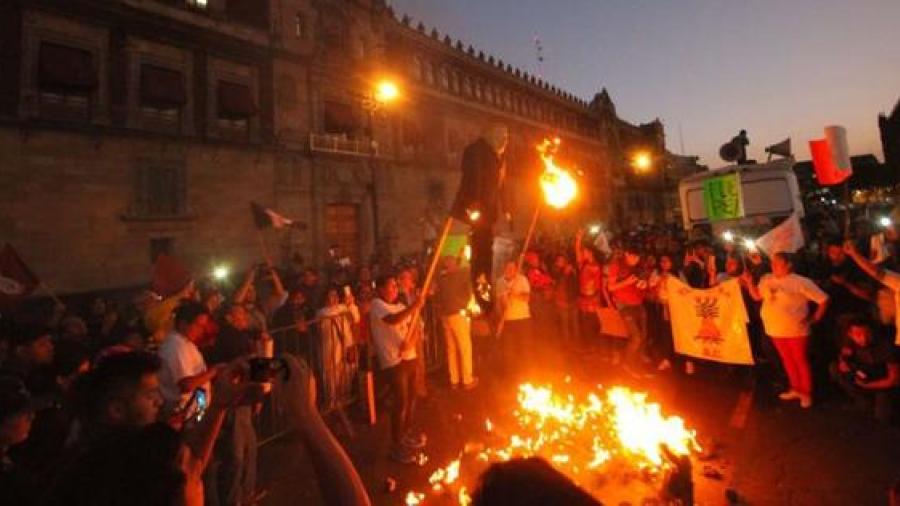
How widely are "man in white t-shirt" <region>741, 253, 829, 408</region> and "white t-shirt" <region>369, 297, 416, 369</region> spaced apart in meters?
5.00

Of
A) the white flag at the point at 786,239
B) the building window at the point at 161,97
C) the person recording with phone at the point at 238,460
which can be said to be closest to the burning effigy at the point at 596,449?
the person recording with phone at the point at 238,460

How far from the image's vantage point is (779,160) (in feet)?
46.9

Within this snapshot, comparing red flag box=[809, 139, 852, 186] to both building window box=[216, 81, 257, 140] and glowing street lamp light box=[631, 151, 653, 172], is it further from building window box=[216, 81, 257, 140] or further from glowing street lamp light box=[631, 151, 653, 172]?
glowing street lamp light box=[631, 151, 653, 172]

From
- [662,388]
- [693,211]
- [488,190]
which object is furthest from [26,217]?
[693,211]

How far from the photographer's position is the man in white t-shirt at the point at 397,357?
5508 millimetres

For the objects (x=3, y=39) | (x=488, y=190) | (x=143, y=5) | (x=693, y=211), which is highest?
(x=143, y=5)

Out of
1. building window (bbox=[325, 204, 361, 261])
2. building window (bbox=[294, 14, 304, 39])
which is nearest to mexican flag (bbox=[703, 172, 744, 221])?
building window (bbox=[325, 204, 361, 261])

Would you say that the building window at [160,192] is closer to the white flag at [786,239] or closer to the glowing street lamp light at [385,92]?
the glowing street lamp light at [385,92]

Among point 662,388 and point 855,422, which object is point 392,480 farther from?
point 855,422

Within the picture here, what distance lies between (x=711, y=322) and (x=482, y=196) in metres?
5.47

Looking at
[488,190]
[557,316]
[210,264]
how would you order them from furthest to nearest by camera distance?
1. [210,264]
2. [557,316]
3. [488,190]

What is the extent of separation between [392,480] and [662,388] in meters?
4.63

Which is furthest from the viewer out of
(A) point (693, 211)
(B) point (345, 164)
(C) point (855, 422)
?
(B) point (345, 164)

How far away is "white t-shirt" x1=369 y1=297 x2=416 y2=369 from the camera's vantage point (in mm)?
5621
